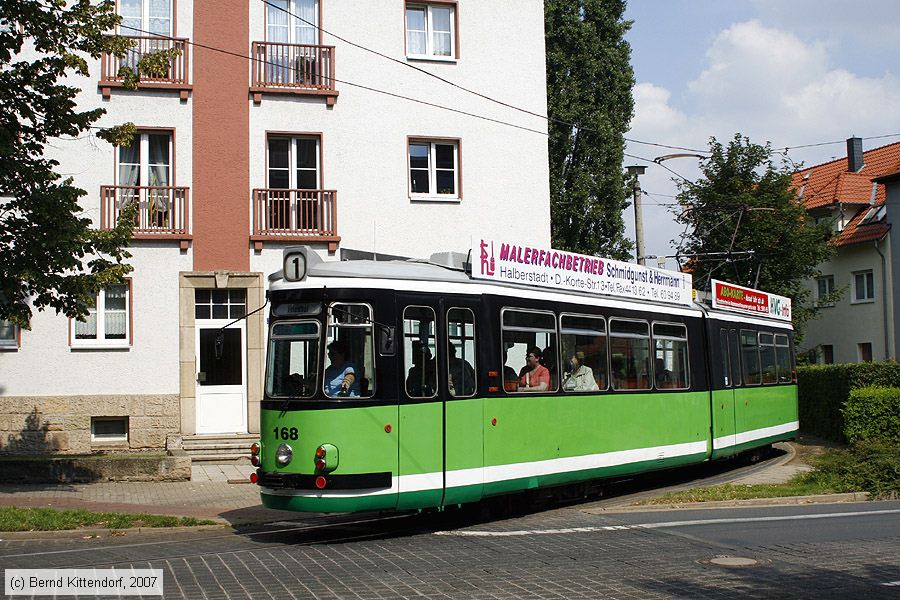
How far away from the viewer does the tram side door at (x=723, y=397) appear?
61.0 feet

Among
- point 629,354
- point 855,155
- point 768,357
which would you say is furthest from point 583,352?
point 855,155

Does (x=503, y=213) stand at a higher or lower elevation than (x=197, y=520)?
higher

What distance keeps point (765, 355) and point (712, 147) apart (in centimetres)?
1372

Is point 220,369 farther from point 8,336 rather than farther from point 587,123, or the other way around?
point 587,123

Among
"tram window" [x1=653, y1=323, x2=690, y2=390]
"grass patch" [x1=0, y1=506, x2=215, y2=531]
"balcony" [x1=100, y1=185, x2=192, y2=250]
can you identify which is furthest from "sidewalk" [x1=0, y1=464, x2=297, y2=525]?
"tram window" [x1=653, y1=323, x2=690, y2=390]

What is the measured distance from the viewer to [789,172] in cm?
3294

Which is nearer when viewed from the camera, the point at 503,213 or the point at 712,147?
the point at 503,213

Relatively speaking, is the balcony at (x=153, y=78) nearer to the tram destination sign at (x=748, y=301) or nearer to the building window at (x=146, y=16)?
the building window at (x=146, y=16)

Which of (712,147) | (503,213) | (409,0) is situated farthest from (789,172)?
(409,0)

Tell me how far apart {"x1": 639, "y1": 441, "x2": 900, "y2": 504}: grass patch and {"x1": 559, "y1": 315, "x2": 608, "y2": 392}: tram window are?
6.54 feet

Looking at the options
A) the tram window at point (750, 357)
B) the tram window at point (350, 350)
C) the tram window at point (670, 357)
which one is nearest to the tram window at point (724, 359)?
the tram window at point (750, 357)

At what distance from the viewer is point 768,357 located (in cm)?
2188

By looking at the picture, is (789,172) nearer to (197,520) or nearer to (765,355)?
(765,355)

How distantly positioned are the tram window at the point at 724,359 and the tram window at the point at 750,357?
3.25ft
